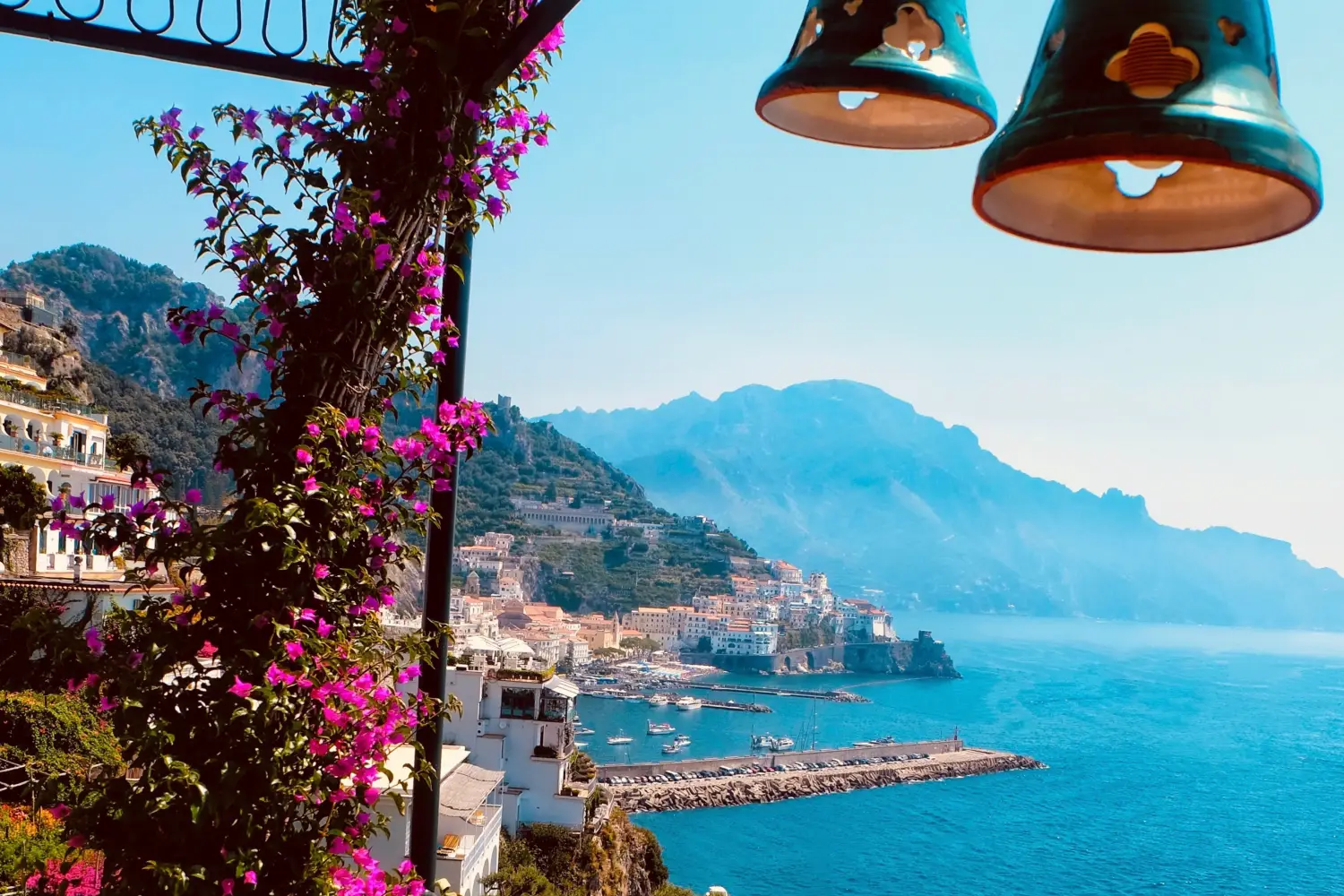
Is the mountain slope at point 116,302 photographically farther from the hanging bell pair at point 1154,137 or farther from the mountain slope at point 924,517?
the mountain slope at point 924,517

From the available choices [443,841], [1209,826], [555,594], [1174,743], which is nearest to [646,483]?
[555,594]

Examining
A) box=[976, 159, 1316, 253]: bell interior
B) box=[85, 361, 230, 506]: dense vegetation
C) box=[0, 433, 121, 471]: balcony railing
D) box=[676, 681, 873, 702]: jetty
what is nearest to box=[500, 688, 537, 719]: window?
box=[85, 361, 230, 506]: dense vegetation

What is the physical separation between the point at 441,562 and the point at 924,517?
500 feet

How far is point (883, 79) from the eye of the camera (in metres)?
0.77

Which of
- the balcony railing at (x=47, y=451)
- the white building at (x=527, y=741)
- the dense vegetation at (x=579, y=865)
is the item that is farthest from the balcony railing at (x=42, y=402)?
the dense vegetation at (x=579, y=865)

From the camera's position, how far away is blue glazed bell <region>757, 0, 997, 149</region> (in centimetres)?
77

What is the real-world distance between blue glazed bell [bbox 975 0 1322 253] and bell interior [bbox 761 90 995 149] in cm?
28

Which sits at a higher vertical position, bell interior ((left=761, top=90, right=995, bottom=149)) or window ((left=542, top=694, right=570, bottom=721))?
bell interior ((left=761, top=90, right=995, bottom=149))

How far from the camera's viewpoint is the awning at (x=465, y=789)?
8.09 metres

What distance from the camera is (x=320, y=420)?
1.17 meters

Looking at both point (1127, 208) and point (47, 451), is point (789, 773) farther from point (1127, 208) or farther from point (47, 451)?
point (1127, 208)

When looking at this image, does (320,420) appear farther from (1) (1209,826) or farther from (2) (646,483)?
(2) (646,483)

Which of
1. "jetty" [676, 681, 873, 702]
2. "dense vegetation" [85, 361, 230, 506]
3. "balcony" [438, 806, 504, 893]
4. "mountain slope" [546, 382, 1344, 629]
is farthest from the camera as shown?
"mountain slope" [546, 382, 1344, 629]

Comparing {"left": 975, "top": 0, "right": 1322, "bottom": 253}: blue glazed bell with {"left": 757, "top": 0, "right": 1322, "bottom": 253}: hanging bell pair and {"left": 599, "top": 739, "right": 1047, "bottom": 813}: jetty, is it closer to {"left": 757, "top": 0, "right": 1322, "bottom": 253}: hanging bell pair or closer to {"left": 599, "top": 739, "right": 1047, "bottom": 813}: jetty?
{"left": 757, "top": 0, "right": 1322, "bottom": 253}: hanging bell pair
